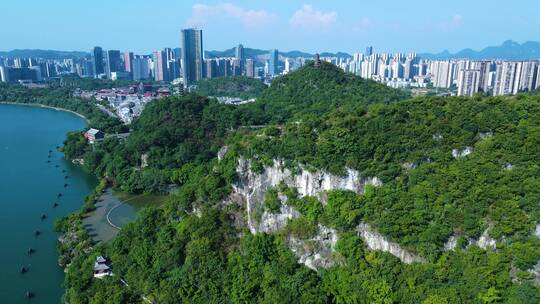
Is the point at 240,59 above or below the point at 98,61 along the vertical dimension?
above

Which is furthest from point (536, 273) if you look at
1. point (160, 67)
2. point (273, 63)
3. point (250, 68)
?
point (273, 63)

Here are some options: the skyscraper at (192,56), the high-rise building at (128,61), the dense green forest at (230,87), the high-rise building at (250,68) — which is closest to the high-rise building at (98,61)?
the high-rise building at (128,61)

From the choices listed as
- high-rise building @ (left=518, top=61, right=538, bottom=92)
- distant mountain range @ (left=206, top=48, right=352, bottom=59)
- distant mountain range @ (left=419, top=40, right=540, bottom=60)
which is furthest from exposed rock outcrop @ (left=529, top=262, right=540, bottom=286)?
distant mountain range @ (left=419, top=40, right=540, bottom=60)

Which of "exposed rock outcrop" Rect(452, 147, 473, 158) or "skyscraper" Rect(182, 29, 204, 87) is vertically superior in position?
"skyscraper" Rect(182, 29, 204, 87)

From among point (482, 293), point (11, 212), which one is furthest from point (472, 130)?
point (11, 212)

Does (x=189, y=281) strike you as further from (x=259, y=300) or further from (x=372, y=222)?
(x=372, y=222)

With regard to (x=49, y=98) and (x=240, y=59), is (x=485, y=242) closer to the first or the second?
(x=49, y=98)

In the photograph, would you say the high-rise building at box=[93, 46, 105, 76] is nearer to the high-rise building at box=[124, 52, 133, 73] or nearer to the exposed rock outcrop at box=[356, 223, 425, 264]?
the high-rise building at box=[124, 52, 133, 73]
